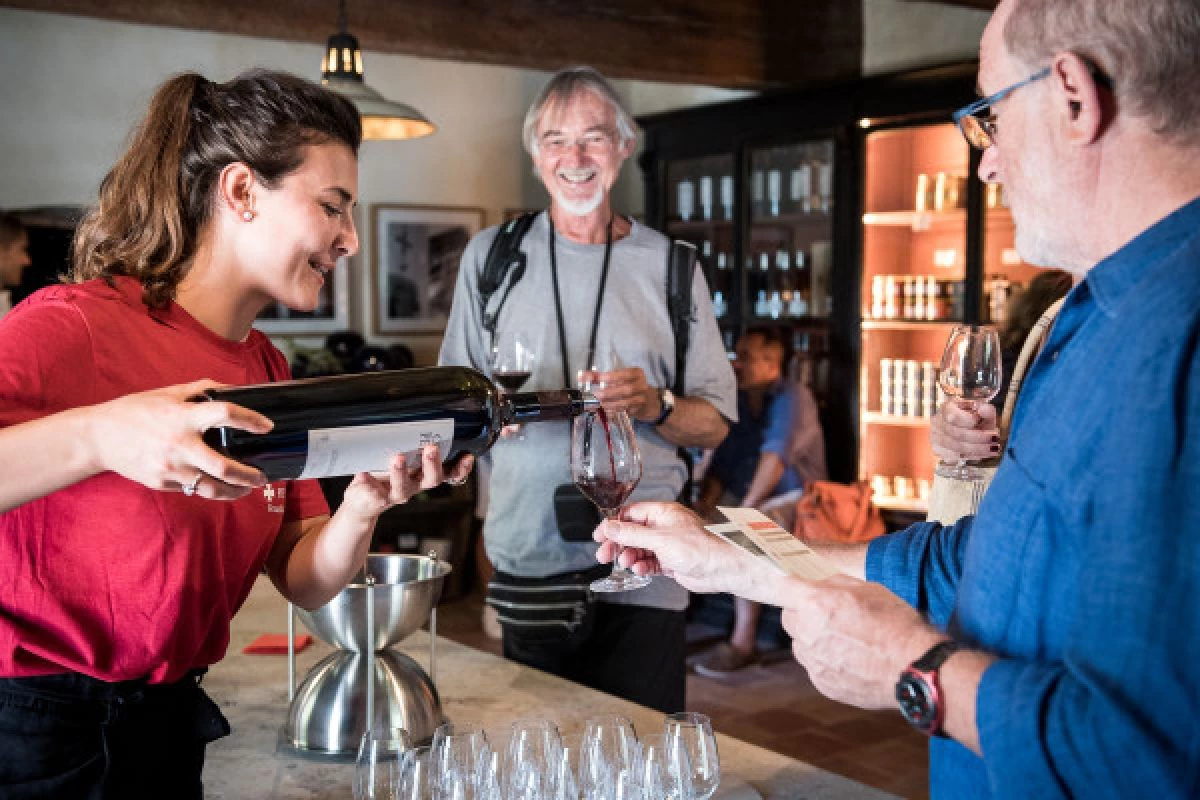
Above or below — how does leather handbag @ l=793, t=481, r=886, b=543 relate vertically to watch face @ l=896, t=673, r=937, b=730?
below

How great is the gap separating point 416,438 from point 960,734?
747 millimetres

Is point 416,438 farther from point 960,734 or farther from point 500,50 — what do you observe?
point 500,50

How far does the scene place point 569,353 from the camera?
263 centimetres

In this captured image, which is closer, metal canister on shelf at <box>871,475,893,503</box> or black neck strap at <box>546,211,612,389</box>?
black neck strap at <box>546,211,612,389</box>

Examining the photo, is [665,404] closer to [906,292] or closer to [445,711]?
[445,711]

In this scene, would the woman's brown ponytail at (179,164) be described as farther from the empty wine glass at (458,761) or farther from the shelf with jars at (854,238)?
the shelf with jars at (854,238)

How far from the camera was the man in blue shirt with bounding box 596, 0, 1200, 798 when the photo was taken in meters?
0.91

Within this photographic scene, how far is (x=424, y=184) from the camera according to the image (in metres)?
7.40

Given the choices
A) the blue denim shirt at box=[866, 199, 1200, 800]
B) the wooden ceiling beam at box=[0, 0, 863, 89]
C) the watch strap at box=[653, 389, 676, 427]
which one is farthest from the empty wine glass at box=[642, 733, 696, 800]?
the wooden ceiling beam at box=[0, 0, 863, 89]

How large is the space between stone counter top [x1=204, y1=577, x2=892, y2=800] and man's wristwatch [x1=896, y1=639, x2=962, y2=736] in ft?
2.38

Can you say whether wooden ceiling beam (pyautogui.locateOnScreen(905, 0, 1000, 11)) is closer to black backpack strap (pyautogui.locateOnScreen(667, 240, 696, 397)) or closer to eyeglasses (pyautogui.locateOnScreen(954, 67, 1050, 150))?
black backpack strap (pyautogui.locateOnScreen(667, 240, 696, 397))

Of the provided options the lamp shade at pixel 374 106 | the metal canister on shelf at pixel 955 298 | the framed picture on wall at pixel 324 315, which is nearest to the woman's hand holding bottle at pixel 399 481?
the lamp shade at pixel 374 106

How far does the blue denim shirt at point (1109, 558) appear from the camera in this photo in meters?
0.91

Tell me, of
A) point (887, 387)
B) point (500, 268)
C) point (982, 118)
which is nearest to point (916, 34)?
point (887, 387)
